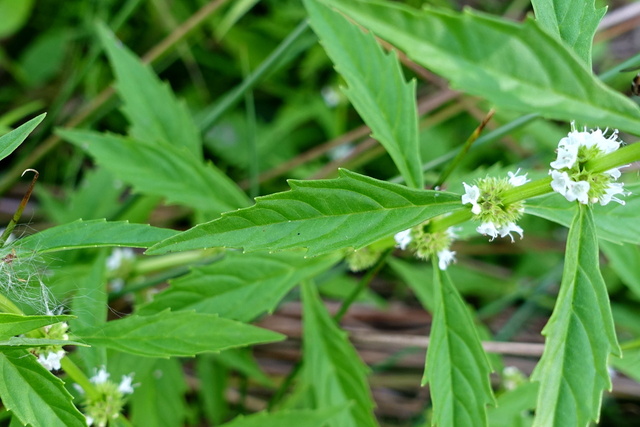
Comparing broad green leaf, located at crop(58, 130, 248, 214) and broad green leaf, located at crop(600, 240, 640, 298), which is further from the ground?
broad green leaf, located at crop(600, 240, 640, 298)

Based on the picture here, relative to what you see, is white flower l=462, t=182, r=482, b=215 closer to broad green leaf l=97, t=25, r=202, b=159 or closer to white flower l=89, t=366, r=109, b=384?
white flower l=89, t=366, r=109, b=384

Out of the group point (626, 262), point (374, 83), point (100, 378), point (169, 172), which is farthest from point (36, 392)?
point (626, 262)

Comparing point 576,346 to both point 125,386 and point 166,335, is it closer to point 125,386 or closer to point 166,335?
point 166,335

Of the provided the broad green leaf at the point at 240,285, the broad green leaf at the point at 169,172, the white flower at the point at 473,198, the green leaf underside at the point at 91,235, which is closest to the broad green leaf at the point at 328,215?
the white flower at the point at 473,198

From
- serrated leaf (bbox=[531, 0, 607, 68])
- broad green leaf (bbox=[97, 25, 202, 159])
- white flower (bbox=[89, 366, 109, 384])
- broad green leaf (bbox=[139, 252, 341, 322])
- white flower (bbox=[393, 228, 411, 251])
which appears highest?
broad green leaf (bbox=[97, 25, 202, 159])

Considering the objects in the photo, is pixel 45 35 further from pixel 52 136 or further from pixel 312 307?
pixel 312 307

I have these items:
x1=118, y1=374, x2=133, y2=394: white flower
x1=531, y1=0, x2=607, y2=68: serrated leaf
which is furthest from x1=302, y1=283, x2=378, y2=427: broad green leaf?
x1=531, y1=0, x2=607, y2=68: serrated leaf

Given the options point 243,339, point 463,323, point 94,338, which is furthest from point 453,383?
point 94,338
